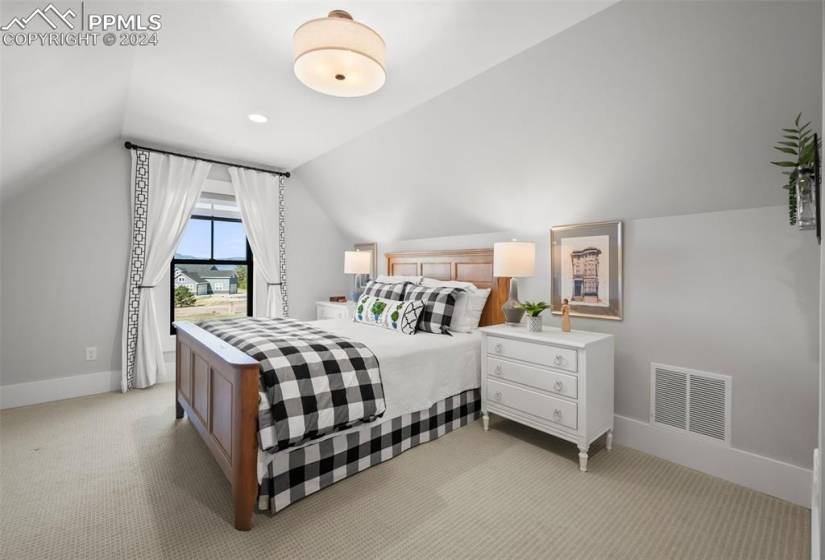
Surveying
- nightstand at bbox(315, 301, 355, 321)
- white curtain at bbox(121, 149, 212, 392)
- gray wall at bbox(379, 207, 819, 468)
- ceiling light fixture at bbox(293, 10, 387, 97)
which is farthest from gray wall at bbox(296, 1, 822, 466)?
white curtain at bbox(121, 149, 212, 392)

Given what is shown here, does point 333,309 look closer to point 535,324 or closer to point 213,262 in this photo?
point 213,262

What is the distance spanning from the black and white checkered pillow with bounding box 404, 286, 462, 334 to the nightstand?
55.3 inches

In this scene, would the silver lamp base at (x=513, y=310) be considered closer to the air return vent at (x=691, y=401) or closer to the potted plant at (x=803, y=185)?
the air return vent at (x=691, y=401)

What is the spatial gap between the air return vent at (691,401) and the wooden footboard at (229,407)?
2.43 m

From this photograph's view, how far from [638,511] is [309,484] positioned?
1.66 m

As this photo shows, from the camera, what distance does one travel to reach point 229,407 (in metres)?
1.90

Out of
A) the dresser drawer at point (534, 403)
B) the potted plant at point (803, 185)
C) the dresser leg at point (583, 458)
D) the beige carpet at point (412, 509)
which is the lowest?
the beige carpet at point (412, 509)

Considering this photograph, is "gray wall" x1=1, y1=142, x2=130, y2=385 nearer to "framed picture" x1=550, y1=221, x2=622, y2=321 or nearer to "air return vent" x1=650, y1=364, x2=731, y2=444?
"framed picture" x1=550, y1=221, x2=622, y2=321

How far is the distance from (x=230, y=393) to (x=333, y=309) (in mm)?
2788

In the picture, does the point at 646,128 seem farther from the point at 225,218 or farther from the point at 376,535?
the point at 225,218

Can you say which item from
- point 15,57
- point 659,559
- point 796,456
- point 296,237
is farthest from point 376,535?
point 296,237

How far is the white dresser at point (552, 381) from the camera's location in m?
2.29

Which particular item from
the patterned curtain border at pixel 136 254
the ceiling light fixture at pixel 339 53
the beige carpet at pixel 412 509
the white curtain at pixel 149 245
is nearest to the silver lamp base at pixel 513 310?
the beige carpet at pixel 412 509

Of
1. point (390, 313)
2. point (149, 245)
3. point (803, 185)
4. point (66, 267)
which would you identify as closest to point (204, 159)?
point (149, 245)
